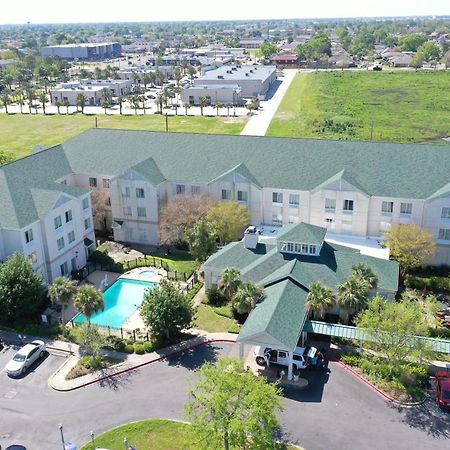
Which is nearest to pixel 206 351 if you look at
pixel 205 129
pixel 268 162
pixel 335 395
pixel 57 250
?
pixel 335 395

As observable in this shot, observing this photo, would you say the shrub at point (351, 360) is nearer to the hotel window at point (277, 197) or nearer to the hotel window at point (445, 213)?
the hotel window at point (445, 213)

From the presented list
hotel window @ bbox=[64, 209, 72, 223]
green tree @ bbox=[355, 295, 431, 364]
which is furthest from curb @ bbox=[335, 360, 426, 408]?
hotel window @ bbox=[64, 209, 72, 223]

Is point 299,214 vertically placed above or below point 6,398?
above

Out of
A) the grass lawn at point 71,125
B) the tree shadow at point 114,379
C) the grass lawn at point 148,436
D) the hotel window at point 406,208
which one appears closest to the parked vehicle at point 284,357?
the grass lawn at point 148,436

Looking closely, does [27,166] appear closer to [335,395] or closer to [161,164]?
[161,164]

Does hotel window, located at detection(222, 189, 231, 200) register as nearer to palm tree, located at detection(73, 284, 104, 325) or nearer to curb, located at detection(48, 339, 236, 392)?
curb, located at detection(48, 339, 236, 392)

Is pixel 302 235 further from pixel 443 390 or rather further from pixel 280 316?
pixel 443 390

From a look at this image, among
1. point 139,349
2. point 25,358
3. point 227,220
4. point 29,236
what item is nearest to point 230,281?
point 139,349
